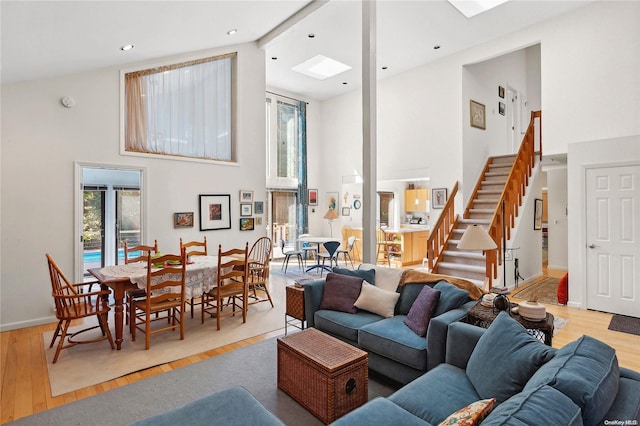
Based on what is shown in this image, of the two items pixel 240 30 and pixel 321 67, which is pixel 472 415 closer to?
pixel 240 30

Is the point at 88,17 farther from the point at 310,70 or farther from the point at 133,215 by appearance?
the point at 310,70

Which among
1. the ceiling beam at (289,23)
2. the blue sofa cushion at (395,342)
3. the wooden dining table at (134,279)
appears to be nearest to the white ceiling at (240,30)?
the ceiling beam at (289,23)

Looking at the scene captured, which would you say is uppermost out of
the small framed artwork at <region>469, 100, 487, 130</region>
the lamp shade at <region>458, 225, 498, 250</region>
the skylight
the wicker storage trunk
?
the skylight

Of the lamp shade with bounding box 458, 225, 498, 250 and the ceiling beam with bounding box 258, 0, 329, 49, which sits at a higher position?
the ceiling beam with bounding box 258, 0, 329, 49

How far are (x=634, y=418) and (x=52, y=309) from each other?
5628 mm

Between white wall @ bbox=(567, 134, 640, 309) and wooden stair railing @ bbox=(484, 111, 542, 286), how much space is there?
0.99 m

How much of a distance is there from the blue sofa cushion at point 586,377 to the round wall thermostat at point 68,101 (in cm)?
562

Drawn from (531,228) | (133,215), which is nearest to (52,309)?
(133,215)

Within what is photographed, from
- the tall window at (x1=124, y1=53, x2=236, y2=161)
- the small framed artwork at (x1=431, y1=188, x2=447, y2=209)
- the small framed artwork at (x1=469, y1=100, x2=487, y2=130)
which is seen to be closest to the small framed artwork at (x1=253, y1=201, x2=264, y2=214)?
the tall window at (x1=124, y1=53, x2=236, y2=161)

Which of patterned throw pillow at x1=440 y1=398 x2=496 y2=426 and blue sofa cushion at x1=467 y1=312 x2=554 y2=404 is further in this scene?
blue sofa cushion at x1=467 y1=312 x2=554 y2=404

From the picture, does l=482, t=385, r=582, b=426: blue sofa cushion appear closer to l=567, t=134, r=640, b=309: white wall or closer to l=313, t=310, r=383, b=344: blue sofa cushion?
l=313, t=310, r=383, b=344: blue sofa cushion

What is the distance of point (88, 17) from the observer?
3.30m

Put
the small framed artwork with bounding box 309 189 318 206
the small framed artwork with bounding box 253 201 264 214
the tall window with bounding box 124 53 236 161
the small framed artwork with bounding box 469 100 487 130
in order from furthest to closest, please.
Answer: the small framed artwork with bounding box 309 189 318 206 → the small framed artwork with bounding box 469 100 487 130 → the small framed artwork with bounding box 253 201 264 214 → the tall window with bounding box 124 53 236 161

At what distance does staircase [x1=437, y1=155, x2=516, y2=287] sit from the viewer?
5.88 metres
